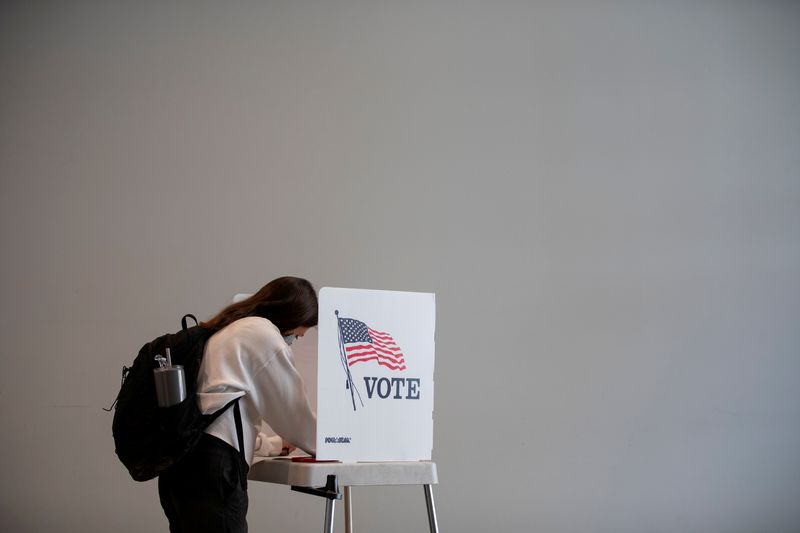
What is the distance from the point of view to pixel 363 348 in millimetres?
2096

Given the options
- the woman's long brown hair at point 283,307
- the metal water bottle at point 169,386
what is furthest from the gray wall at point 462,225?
the metal water bottle at point 169,386

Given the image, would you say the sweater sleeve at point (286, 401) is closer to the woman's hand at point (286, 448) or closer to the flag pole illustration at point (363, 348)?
the flag pole illustration at point (363, 348)

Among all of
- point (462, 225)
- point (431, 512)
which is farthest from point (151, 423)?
point (462, 225)

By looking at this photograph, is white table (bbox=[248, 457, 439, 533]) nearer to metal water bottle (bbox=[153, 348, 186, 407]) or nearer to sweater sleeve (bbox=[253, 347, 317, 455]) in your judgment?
sweater sleeve (bbox=[253, 347, 317, 455])

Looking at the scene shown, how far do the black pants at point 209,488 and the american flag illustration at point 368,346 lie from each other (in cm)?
36

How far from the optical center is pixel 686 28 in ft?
14.7

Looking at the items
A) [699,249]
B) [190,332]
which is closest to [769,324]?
[699,249]

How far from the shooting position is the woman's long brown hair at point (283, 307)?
2.18m

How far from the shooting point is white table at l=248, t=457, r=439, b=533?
1.95 meters

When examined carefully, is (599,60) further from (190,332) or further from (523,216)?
(190,332)

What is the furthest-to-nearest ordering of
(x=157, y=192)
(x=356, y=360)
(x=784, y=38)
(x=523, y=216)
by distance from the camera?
(x=784, y=38) < (x=523, y=216) < (x=157, y=192) < (x=356, y=360)

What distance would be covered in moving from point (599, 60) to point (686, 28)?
0.52 meters

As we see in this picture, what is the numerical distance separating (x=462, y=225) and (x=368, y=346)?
2.13m

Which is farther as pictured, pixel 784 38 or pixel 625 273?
pixel 784 38
